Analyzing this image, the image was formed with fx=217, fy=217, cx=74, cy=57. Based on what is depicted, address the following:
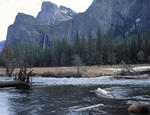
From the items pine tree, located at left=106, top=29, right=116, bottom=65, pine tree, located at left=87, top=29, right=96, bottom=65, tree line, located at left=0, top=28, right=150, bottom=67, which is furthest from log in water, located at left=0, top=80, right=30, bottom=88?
pine tree, located at left=106, top=29, right=116, bottom=65

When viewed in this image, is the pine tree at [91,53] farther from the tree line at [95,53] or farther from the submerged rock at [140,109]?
the submerged rock at [140,109]

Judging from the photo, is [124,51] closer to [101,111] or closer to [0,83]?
[0,83]

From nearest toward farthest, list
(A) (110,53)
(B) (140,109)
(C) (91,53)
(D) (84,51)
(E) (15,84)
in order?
(B) (140,109), (E) (15,84), (A) (110,53), (C) (91,53), (D) (84,51)

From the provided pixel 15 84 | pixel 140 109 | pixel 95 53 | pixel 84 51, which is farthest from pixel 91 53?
pixel 140 109

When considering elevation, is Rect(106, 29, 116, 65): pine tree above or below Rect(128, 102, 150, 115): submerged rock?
above

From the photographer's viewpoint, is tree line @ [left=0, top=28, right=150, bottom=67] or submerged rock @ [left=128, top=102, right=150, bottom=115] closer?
submerged rock @ [left=128, top=102, right=150, bottom=115]

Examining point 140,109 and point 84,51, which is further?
point 84,51

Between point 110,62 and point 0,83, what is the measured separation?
67091 millimetres

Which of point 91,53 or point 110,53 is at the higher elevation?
point 91,53

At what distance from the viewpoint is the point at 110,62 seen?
8994 centimetres

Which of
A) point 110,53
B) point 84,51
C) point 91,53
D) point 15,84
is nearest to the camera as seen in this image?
point 15,84

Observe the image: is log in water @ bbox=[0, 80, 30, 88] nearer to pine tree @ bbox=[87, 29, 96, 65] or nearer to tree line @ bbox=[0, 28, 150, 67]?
Result: tree line @ bbox=[0, 28, 150, 67]

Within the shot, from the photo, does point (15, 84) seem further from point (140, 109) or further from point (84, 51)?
point (84, 51)

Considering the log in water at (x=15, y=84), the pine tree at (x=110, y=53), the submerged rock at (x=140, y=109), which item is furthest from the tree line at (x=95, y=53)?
the submerged rock at (x=140, y=109)
